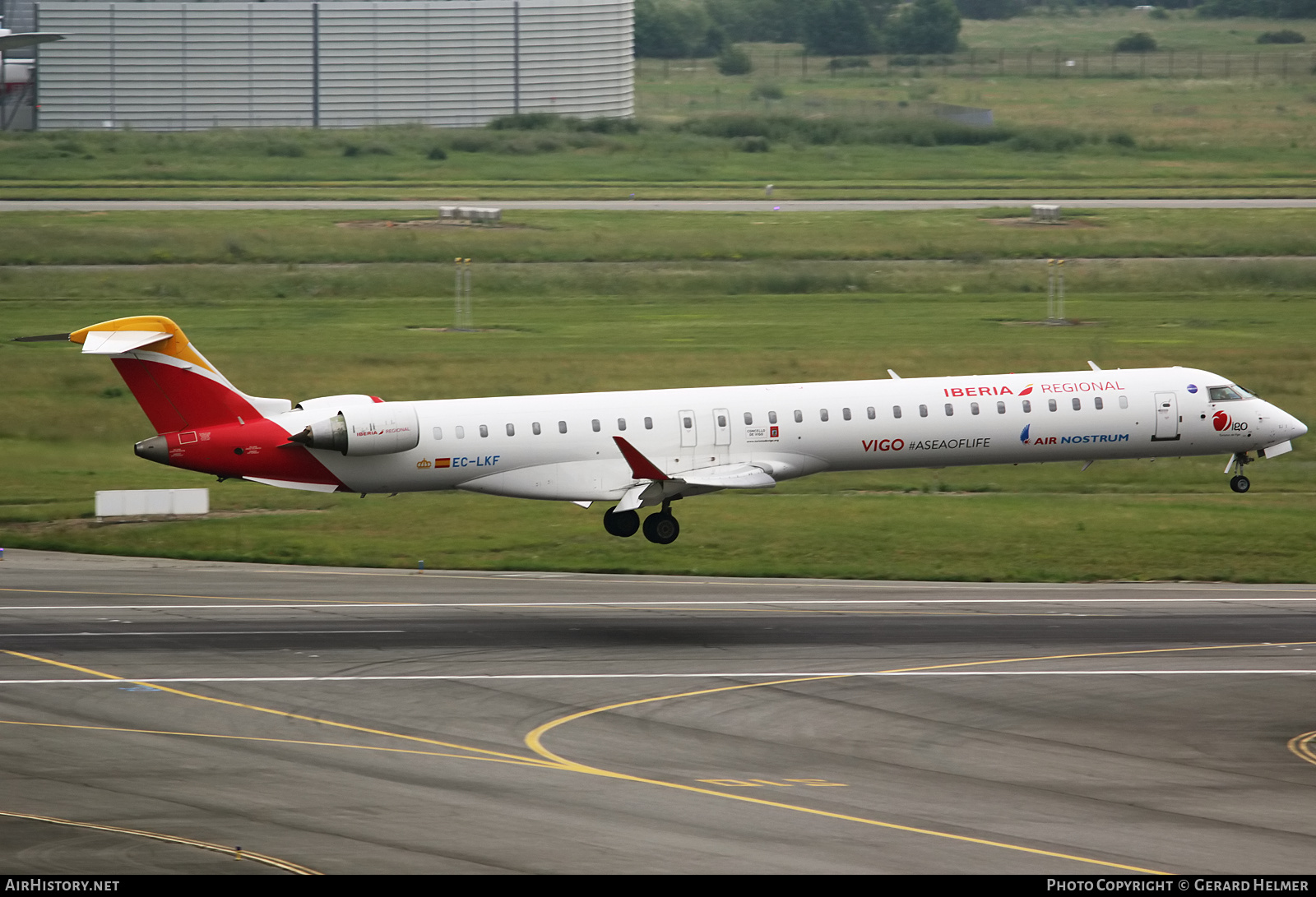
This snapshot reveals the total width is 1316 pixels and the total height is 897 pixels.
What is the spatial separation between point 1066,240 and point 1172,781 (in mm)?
62139

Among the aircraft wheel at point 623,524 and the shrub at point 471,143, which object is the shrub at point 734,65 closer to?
the shrub at point 471,143

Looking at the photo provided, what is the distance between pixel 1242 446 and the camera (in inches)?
1758

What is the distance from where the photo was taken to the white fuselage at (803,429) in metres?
40.7

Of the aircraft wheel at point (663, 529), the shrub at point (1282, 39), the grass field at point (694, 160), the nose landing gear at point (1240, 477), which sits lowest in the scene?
the aircraft wheel at point (663, 529)

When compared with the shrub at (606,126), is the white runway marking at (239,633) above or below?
below

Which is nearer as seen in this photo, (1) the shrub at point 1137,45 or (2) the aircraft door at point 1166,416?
(2) the aircraft door at point 1166,416

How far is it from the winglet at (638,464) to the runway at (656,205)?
52.5 meters

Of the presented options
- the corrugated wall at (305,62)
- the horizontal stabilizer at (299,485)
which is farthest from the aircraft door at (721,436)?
the corrugated wall at (305,62)

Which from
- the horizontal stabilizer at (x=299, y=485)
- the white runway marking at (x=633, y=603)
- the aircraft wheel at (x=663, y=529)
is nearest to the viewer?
the white runway marking at (x=633, y=603)

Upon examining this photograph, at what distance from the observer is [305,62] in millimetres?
116438

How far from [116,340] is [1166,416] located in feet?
81.3

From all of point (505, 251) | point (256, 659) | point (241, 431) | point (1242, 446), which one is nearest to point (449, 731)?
point (256, 659)

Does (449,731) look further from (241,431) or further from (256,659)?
(241,431)

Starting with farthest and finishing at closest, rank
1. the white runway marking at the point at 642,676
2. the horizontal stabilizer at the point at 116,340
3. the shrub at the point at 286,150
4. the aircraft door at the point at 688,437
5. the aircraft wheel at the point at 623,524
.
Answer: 1. the shrub at the point at 286,150
2. the aircraft wheel at the point at 623,524
3. the aircraft door at the point at 688,437
4. the horizontal stabilizer at the point at 116,340
5. the white runway marking at the point at 642,676
